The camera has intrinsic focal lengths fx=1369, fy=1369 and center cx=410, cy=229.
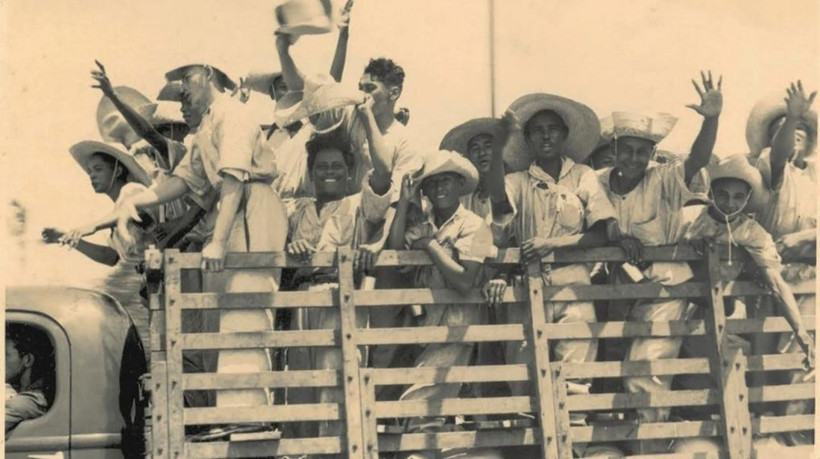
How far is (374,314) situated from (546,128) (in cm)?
149

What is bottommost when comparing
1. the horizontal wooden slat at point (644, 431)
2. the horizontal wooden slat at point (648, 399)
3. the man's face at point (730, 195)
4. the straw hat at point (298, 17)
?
the horizontal wooden slat at point (644, 431)

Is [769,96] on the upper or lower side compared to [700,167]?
upper

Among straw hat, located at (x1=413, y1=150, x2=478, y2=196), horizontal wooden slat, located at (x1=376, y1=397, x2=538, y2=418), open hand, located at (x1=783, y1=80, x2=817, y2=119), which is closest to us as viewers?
horizontal wooden slat, located at (x1=376, y1=397, x2=538, y2=418)

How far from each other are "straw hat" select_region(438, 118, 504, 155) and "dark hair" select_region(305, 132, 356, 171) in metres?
0.54

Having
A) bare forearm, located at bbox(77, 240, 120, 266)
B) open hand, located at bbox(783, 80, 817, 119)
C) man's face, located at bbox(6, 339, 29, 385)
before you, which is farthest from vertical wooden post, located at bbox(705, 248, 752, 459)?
man's face, located at bbox(6, 339, 29, 385)

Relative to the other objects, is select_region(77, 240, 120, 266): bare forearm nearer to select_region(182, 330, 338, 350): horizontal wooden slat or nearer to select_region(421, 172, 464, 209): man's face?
select_region(182, 330, 338, 350): horizontal wooden slat

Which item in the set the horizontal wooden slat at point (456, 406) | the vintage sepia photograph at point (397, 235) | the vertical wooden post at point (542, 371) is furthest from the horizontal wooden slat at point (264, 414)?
the vertical wooden post at point (542, 371)

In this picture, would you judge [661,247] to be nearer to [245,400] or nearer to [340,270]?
[340,270]

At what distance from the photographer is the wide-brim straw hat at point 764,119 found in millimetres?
8062

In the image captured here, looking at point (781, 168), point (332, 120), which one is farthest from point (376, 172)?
point (781, 168)

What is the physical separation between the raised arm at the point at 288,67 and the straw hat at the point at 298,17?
5 centimetres

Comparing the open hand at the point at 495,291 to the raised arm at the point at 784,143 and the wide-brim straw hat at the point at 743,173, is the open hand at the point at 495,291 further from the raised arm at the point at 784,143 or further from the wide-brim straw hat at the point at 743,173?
the raised arm at the point at 784,143

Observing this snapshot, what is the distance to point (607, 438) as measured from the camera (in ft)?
22.2

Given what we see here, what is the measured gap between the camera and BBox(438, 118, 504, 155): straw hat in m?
7.42
